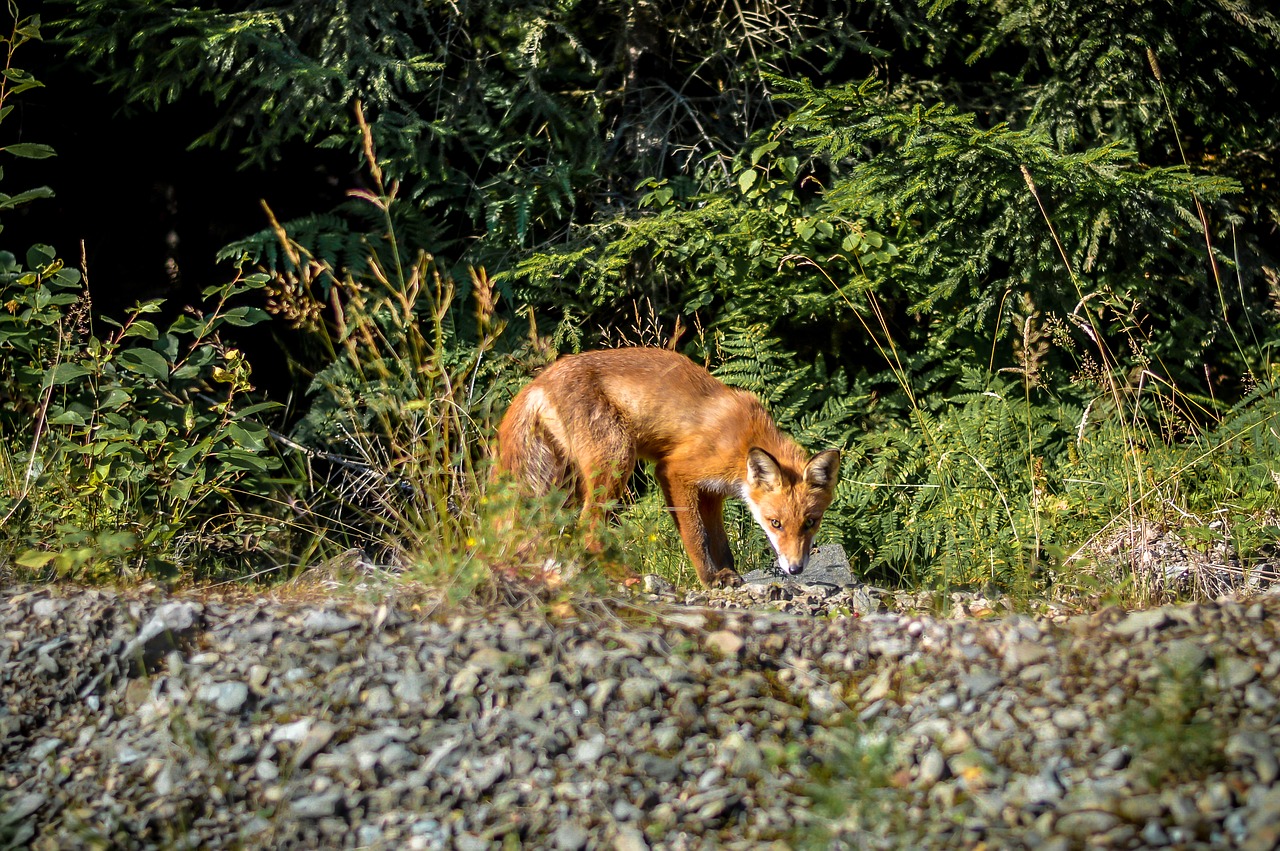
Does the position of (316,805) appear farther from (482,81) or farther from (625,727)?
(482,81)

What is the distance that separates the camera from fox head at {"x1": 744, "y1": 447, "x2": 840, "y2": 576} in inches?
227

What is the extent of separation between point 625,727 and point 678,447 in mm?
3005

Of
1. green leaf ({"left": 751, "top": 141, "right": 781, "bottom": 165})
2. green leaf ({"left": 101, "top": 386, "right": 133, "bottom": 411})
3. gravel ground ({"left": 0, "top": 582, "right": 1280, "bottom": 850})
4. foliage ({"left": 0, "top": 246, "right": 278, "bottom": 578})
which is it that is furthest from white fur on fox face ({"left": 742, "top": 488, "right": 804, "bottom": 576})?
green leaf ({"left": 101, "top": 386, "right": 133, "bottom": 411})

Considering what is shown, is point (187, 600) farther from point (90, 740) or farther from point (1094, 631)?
point (1094, 631)

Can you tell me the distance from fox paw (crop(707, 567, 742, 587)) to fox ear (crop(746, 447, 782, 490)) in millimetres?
526

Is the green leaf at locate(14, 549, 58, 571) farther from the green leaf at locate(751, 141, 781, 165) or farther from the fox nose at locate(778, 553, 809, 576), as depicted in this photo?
the green leaf at locate(751, 141, 781, 165)

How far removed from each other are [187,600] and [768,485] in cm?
309

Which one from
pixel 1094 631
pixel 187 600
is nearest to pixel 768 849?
pixel 1094 631

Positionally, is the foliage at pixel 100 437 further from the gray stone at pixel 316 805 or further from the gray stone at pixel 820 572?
the gray stone at pixel 820 572

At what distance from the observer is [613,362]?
5809 mm

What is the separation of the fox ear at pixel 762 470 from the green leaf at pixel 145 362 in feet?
9.18

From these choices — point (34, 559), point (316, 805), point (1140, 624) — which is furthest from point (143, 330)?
point (1140, 624)

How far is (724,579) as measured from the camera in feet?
18.2

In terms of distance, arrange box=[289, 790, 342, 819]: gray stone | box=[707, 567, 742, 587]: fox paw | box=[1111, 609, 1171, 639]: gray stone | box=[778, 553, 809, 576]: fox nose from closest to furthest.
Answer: box=[289, 790, 342, 819]: gray stone → box=[1111, 609, 1171, 639]: gray stone → box=[707, 567, 742, 587]: fox paw → box=[778, 553, 809, 576]: fox nose
